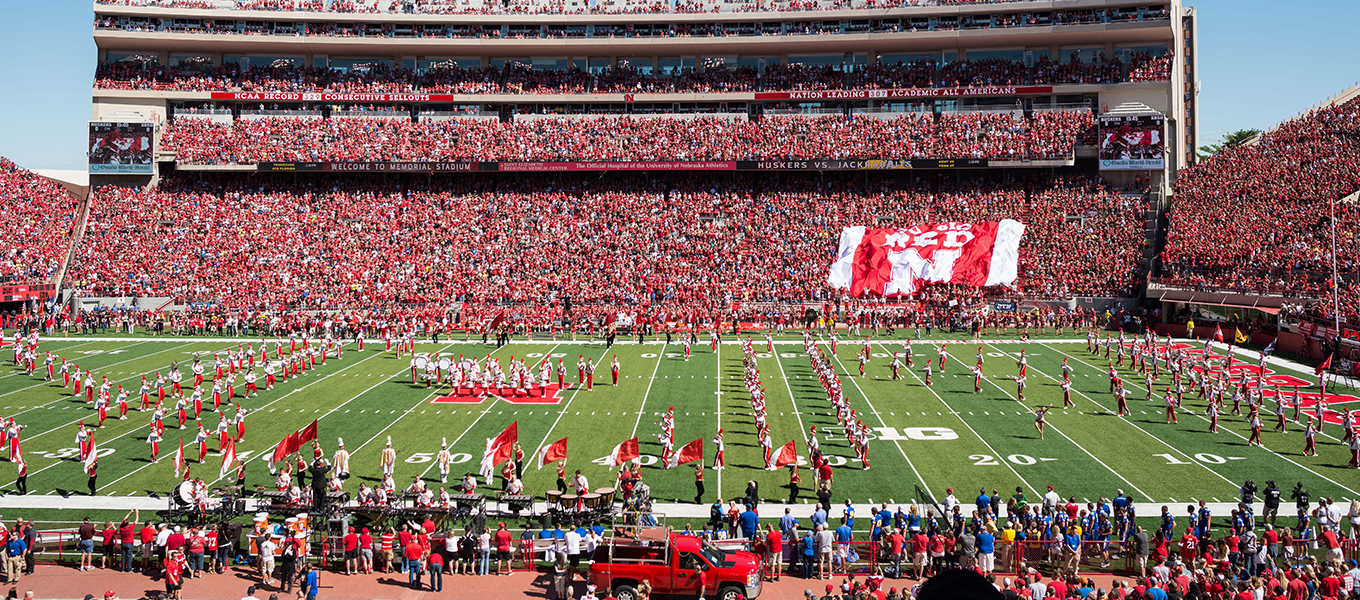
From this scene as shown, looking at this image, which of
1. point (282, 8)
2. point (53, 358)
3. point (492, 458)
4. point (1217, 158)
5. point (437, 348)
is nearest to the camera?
point (492, 458)

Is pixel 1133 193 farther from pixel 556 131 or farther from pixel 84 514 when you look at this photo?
pixel 84 514

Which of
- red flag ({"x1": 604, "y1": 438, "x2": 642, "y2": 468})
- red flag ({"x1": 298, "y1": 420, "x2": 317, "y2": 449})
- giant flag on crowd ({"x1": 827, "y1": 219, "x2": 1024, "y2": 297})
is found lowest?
red flag ({"x1": 604, "y1": 438, "x2": 642, "y2": 468})

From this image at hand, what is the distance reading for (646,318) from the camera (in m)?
45.3

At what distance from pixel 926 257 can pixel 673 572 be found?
37.8 m

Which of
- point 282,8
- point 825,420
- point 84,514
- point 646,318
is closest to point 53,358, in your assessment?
point 84,514

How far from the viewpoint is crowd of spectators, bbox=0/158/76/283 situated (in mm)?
48031

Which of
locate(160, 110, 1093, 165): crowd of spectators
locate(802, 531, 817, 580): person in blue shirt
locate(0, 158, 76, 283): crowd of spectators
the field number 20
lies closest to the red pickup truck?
locate(802, 531, 817, 580): person in blue shirt

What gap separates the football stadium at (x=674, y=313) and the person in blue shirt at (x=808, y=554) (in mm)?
47

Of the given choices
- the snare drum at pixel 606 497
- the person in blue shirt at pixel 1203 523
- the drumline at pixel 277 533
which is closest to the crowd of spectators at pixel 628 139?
the snare drum at pixel 606 497

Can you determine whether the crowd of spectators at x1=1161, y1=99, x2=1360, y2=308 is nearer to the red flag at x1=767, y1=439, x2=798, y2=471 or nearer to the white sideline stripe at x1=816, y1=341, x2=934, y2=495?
the white sideline stripe at x1=816, y1=341, x2=934, y2=495

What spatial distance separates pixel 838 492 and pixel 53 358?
2874cm

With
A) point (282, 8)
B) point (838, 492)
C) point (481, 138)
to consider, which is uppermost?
point (282, 8)

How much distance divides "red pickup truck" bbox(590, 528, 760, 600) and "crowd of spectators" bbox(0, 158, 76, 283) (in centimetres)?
4376

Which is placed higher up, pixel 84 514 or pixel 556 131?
pixel 556 131
